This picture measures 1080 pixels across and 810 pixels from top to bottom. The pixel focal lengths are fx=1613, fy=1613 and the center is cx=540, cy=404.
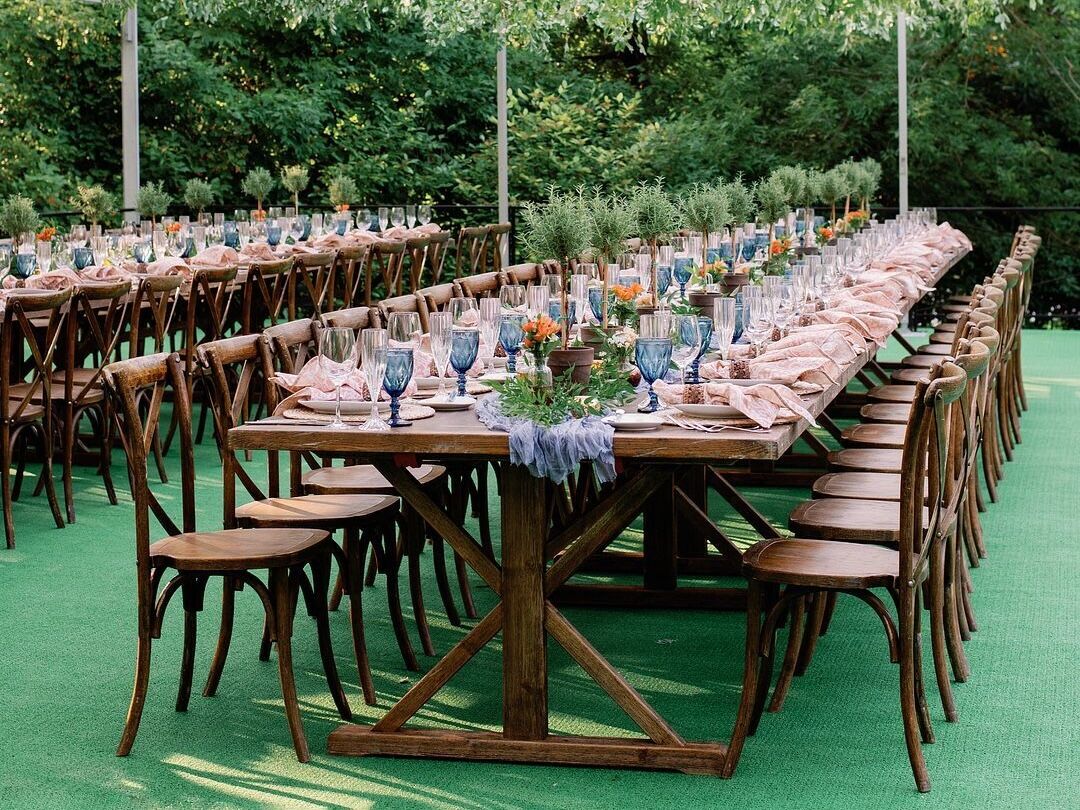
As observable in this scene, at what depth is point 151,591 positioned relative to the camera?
13.1ft

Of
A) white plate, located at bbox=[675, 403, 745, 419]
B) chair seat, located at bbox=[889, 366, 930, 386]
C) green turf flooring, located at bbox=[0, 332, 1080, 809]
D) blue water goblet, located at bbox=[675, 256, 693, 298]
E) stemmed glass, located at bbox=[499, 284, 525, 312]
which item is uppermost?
blue water goblet, located at bbox=[675, 256, 693, 298]

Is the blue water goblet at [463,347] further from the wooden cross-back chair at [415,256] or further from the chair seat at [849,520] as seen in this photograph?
the wooden cross-back chair at [415,256]

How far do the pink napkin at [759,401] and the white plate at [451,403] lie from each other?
506 mm

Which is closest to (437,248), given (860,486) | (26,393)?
(26,393)

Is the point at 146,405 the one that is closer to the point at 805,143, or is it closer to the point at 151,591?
the point at 151,591

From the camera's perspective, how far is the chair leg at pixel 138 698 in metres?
4.00

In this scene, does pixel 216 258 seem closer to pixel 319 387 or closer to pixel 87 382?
pixel 87 382

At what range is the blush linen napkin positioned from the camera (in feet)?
13.4

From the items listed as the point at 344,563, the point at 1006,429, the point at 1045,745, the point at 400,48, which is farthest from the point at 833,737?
the point at 400,48

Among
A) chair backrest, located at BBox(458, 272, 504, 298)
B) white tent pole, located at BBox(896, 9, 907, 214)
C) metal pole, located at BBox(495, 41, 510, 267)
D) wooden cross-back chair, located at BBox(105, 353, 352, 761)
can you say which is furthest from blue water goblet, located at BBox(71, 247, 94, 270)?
white tent pole, located at BBox(896, 9, 907, 214)

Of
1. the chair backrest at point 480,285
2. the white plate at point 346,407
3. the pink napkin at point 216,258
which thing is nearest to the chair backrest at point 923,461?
the white plate at point 346,407

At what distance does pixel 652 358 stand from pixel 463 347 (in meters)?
0.50

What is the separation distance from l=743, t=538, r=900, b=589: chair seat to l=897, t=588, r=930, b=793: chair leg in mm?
71

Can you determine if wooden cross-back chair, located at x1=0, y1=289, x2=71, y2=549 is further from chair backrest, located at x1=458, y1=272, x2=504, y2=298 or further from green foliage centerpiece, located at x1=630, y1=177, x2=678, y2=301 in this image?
green foliage centerpiece, located at x1=630, y1=177, x2=678, y2=301
